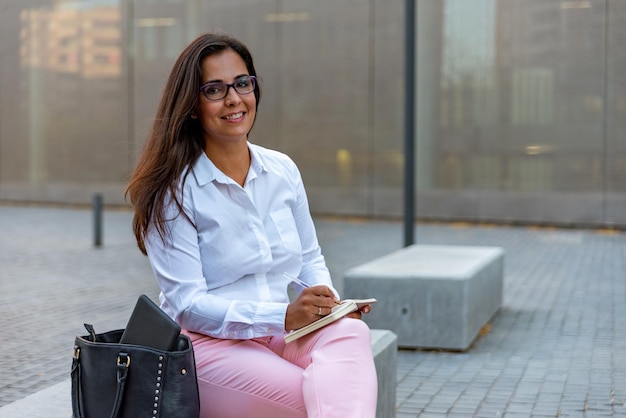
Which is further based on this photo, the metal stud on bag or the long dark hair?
the long dark hair

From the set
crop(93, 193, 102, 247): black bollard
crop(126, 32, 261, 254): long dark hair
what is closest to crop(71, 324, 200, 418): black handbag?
crop(126, 32, 261, 254): long dark hair

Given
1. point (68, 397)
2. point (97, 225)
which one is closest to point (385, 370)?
point (68, 397)

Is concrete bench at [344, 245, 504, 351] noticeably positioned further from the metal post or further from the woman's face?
the woman's face

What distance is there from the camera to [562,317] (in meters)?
8.31

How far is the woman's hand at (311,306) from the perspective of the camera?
309 centimetres

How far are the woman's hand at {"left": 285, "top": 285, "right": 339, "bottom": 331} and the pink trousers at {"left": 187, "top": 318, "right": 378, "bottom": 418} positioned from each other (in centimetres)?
6

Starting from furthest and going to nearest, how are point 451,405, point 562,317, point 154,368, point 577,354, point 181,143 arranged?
point 562,317, point 577,354, point 451,405, point 181,143, point 154,368

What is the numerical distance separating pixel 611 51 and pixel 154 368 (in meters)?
15.2

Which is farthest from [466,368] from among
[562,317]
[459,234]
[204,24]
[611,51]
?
[204,24]

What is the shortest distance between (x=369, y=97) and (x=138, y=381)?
1651cm

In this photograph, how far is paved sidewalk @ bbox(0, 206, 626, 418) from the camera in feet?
18.7

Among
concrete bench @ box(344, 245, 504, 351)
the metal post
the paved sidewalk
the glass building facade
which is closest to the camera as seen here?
the paved sidewalk

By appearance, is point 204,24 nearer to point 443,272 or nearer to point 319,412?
point 443,272

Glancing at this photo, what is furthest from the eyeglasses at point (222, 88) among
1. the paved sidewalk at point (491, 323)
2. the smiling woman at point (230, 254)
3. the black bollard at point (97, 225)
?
the black bollard at point (97, 225)
